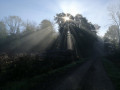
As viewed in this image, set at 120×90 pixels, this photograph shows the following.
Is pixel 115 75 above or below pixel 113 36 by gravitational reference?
below

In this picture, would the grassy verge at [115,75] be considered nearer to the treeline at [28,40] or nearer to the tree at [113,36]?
the treeline at [28,40]

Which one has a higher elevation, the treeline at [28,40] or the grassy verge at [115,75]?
the treeline at [28,40]

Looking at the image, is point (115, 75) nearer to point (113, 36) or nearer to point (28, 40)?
point (28, 40)

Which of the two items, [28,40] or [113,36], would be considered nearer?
[28,40]

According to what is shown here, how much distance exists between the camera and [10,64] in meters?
8.73

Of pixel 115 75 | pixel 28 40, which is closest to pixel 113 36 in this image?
pixel 28 40

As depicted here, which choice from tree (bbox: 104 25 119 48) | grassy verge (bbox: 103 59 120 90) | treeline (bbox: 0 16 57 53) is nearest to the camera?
grassy verge (bbox: 103 59 120 90)

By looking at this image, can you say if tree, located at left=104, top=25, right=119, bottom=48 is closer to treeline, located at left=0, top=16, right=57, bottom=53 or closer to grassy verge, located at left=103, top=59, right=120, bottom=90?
treeline, located at left=0, top=16, right=57, bottom=53

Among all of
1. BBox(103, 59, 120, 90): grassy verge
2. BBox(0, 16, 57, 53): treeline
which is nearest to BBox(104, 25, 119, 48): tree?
BBox(0, 16, 57, 53): treeline

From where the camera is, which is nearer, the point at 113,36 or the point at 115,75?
the point at 115,75

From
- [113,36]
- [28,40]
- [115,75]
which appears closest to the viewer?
[115,75]

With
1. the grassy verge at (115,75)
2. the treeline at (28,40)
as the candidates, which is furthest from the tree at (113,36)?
the grassy verge at (115,75)

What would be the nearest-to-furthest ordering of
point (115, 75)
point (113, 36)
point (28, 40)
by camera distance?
point (115, 75), point (28, 40), point (113, 36)

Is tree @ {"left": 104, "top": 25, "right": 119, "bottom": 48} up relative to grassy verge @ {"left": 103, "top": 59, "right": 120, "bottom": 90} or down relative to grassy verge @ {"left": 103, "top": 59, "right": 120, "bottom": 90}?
up
